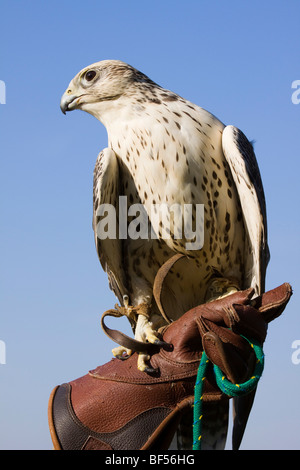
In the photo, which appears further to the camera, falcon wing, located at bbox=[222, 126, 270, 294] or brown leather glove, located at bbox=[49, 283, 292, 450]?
falcon wing, located at bbox=[222, 126, 270, 294]

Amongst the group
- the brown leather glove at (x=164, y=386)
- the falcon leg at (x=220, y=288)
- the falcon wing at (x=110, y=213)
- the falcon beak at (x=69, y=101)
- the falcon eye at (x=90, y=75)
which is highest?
the falcon eye at (x=90, y=75)

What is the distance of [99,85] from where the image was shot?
4.82 meters

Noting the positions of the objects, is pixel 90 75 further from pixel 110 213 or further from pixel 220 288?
pixel 220 288

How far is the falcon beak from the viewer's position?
4941 millimetres

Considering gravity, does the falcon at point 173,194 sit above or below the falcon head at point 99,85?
below

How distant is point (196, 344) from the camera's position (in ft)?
11.5

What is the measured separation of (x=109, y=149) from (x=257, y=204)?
3.69ft

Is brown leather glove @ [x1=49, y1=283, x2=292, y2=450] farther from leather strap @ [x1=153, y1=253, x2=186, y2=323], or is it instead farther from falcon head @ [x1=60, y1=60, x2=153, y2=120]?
falcon head @ [x1=60, y1=60, x2=153, y2=120]

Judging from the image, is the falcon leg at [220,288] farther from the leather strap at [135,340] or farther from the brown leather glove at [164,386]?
the brown leather glove at [164,386]

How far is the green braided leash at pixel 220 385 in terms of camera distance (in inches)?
126

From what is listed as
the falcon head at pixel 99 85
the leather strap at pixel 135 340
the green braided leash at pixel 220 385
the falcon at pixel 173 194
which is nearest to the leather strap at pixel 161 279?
the leather strap at pixel 135 340

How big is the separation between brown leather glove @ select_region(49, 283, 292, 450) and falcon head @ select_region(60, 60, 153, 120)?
1946 mm

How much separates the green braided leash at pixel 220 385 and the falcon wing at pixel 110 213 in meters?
1.40

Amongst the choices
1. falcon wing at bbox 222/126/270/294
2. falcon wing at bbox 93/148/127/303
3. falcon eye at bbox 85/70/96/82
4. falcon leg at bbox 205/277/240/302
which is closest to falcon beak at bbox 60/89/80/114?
falcon eye at bbox 85/70/96/82
